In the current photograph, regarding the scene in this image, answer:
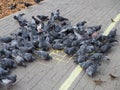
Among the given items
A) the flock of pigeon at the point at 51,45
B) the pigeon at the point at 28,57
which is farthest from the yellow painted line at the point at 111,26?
the pigeon at the point at 28,57

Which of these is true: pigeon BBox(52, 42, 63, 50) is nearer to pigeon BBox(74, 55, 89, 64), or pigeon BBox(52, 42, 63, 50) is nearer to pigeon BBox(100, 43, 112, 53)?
pigeon BBox(74, 55, 89, 64)

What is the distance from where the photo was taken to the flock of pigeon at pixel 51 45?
5914 millimetres

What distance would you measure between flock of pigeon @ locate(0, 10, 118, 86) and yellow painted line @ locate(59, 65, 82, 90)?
4.7 inches

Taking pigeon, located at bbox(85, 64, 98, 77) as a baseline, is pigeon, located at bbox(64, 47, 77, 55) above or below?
above

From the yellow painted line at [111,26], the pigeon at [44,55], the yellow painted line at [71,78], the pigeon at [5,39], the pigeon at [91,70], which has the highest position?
the pigeon at [5,39]

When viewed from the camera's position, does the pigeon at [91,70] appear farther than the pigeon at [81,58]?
No

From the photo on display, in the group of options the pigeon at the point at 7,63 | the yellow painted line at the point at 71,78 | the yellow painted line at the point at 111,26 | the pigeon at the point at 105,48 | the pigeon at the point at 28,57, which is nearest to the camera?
the yellow painted line at the point at 71,78

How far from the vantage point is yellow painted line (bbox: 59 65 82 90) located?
5394mm

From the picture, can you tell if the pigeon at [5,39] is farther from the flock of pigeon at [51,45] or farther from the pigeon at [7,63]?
the pigeon at [7,63]

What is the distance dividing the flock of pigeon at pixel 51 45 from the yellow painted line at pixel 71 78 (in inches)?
4.7

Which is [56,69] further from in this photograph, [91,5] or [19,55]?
[91,5]

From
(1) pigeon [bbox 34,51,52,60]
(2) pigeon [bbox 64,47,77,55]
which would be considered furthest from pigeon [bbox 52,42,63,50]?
(1) pigeon [bbox 34,51,52,60]

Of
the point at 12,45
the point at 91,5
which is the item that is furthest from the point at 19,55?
the point at 91,5

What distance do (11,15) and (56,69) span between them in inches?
159
